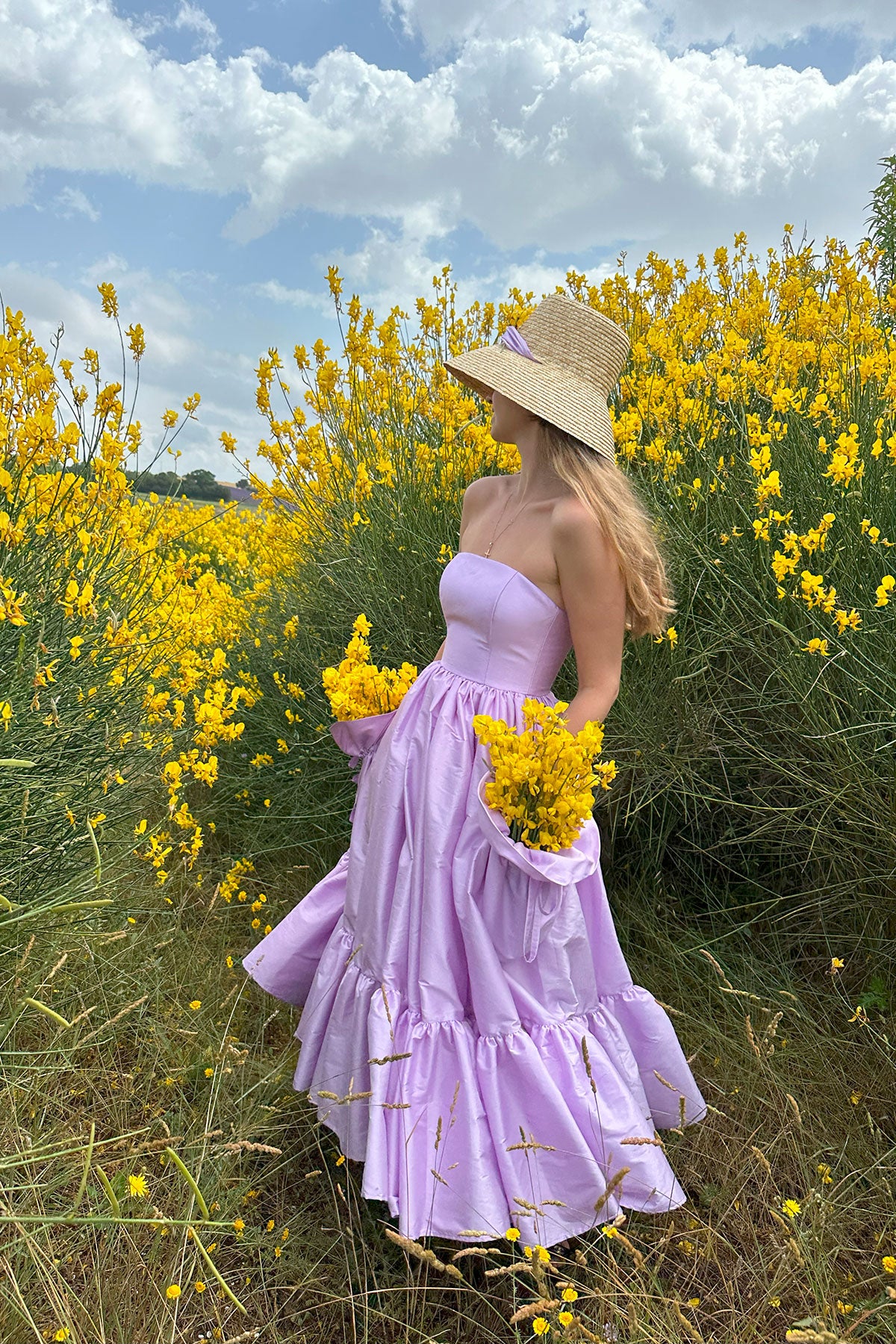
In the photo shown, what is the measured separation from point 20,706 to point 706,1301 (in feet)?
5.40

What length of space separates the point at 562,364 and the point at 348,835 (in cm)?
159

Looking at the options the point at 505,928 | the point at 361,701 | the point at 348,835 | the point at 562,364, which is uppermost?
the point at 562,364

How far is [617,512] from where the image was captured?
63.3 inches

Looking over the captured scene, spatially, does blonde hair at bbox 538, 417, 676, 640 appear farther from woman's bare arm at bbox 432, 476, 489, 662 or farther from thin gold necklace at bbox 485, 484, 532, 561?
woman's bare arm at bbox 432, 476, 489, 662

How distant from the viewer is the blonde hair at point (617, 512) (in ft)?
5.20

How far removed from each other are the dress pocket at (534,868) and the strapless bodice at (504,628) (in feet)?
0.78

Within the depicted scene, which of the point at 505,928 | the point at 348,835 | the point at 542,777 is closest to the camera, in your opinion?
the point at 542,777

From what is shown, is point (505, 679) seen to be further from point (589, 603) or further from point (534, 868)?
point (534, 868)

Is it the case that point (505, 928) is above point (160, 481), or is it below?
below

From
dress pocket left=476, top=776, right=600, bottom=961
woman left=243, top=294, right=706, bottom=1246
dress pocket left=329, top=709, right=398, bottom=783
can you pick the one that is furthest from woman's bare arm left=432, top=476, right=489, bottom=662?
dress pocket left=476, top=776, right=600, bottom=961

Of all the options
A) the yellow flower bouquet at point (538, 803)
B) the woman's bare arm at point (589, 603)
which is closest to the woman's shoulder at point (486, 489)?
the woman's bare arm at point (589, 603)

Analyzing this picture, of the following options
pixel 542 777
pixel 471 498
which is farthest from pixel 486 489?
pixel 542 777

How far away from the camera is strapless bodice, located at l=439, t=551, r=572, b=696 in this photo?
1.62m

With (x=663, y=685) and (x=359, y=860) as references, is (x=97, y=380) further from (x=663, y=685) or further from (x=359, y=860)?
(x=663, y=685)
